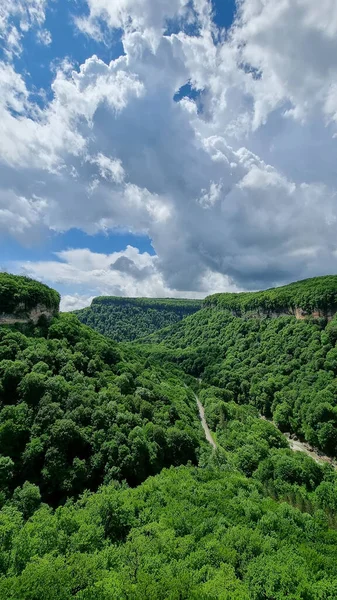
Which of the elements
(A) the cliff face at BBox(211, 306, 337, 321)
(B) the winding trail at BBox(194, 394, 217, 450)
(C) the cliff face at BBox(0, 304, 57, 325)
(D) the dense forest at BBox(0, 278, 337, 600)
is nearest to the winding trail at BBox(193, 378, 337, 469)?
(B) the winding trail at BBox(194, 394, 217, 450)

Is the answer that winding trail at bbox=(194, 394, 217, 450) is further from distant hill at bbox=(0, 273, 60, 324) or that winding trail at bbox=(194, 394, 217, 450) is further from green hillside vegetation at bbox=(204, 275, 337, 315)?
green hillside vegetation at bbox=(204, 275, 337, 315)

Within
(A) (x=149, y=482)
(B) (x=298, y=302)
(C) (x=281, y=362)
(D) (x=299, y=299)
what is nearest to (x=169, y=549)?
(A) (x=149, y=482)

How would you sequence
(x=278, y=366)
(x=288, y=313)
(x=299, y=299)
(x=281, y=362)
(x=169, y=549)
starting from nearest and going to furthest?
(x=169, y=549) < (x=278, y=366) < (x=281, y=362) < (x=299, y=299) < (x=288, y=313)

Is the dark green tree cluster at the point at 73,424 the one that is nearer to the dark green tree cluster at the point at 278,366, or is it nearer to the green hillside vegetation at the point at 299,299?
the dark green tree cluster at the point at 278,366

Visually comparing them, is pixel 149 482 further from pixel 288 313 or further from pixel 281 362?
pixel 288 313

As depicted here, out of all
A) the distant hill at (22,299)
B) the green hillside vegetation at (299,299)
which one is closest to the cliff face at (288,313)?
the green hillside vegetation at (299,299)

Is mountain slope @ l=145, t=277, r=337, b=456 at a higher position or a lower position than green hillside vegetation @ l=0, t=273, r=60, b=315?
lower
